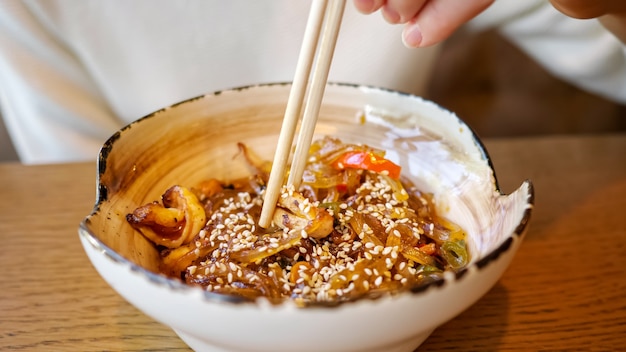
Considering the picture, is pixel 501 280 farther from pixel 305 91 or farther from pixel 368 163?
pixel 305 91

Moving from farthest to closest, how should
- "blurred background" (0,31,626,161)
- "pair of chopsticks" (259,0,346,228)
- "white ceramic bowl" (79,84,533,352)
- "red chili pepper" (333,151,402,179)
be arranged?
"blurred background" (0,31,626,161) → "red chili pepper" (333,151,402,179) → "pair of chopsticks" (259,0,346,228) → "white ceramic bowl" (79,84,533,352)

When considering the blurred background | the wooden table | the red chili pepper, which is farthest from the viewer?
the blurred background

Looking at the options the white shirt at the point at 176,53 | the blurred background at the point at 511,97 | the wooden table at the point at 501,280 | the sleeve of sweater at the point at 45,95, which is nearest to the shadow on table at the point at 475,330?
the wooden table at the point at 501,280

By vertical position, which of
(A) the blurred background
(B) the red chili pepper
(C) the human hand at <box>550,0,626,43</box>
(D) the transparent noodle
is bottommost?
(A) the blurred background

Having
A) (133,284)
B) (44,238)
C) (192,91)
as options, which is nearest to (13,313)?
(44,238)

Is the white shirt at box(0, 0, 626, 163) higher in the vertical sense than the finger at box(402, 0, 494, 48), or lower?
lower

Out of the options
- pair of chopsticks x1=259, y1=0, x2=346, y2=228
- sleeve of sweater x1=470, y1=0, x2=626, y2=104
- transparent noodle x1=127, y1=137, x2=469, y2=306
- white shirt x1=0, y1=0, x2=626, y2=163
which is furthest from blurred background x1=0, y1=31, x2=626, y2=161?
pair of chopsticks x1=259, y1=0, x2=346, y2=228

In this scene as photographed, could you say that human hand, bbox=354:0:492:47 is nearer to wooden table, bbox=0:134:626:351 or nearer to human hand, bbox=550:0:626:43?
human hand, bbox=550:0:626:43
